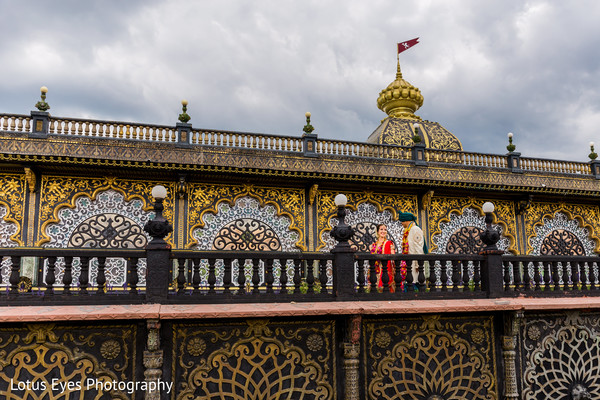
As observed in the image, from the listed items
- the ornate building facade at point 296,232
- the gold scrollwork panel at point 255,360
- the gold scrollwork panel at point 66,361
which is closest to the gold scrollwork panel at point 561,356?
the ornate building facade at point 296,232

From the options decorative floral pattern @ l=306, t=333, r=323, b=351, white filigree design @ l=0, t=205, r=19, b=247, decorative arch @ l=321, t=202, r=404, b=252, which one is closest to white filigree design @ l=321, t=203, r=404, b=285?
decorative arch @ l=321, t=202, r=404, b=252

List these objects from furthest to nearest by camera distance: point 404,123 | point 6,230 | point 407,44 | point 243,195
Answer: point 407,44, point 404,123, point 243,195, point 6,230

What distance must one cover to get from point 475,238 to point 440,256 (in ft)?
29.9

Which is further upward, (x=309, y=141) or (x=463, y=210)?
(x=309, y=141)

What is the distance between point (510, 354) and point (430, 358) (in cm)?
119

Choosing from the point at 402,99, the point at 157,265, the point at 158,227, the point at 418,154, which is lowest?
the point at 157,265

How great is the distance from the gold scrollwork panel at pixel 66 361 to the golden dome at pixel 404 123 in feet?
45.2

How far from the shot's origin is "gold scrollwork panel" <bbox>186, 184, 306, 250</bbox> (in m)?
12.4

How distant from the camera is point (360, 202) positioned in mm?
13766

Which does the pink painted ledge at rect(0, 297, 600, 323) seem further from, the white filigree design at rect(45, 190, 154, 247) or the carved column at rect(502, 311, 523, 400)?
the white filigree design at rect(45, 190, 154, 247)

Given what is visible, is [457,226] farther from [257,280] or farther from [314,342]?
[257,280]

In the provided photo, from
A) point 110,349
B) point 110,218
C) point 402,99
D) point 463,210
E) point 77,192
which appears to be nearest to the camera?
point 110,349

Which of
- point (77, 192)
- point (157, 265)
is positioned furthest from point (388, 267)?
point (77, 192)

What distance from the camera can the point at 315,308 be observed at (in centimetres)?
536
